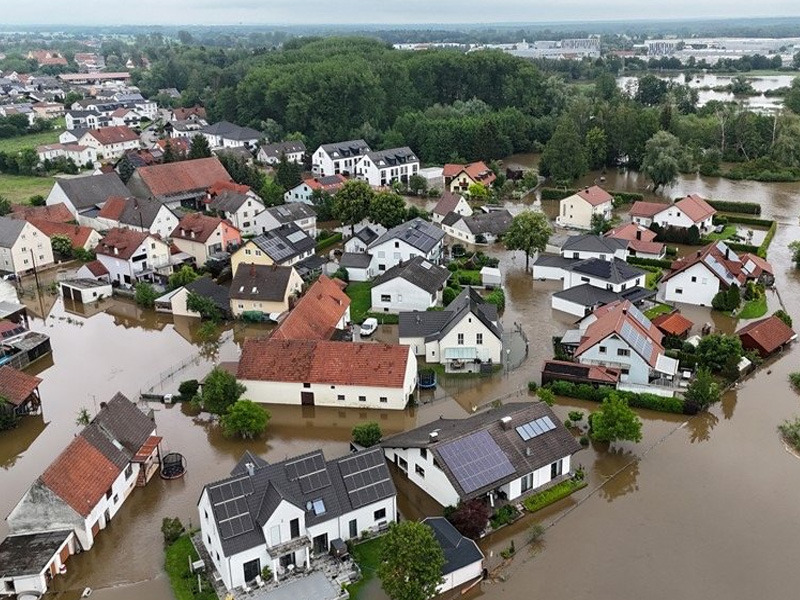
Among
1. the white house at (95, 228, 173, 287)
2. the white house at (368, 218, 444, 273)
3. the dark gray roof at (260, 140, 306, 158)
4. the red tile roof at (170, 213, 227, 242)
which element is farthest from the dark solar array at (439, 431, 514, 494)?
the dark gray roof at (260, 140, 306, 158)

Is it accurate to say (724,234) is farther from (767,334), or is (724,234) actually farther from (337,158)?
(337,158)

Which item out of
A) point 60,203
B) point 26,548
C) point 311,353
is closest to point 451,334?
point 311,353

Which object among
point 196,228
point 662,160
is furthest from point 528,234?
point 662,160

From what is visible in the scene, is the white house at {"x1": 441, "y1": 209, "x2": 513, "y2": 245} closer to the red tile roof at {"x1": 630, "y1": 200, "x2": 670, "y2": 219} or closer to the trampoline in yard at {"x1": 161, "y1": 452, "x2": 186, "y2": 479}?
the red tile roof at {"x1": 630, "y1": 200, "x2": 670, "y2": 219}

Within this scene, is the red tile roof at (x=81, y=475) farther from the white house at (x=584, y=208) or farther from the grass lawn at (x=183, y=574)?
the white house at (x=584, y=208)

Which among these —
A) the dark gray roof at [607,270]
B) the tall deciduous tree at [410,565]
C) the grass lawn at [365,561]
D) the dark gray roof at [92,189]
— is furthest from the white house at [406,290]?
the dark gray roof at [92,189]

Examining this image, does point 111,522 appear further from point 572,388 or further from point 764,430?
point 764,430
